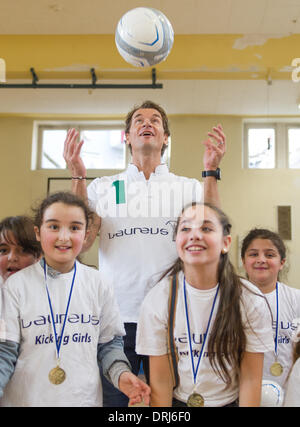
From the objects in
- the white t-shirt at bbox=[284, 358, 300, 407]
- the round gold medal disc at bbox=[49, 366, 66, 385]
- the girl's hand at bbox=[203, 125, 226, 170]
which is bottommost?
the white t-shirt at bbox=[284, 358, 300, 407]

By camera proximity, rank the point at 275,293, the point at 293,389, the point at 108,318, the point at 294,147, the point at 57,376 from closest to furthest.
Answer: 1. the point at 57,376
2. the point at 108,318
3. the point at 293,389
4. the point at 275,293
5. the point at 294,147

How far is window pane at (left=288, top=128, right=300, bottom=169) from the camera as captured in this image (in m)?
4.86

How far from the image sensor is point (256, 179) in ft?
15.8

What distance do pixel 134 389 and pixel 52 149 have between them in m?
4.23

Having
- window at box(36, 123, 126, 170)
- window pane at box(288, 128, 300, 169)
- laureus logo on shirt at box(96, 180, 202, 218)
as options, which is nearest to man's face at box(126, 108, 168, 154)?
laureus logo on shirt at box(96, 180, 202, 218)

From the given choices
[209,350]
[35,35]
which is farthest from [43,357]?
[35,35]

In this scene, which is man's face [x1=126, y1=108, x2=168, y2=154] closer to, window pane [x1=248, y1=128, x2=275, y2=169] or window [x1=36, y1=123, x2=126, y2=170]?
window [x1=36, y1=123, x2=126, y2=170]

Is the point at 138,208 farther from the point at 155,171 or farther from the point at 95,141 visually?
the point at 95,141

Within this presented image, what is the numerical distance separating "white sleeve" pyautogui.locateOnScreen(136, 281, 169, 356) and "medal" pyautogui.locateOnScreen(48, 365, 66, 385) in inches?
8.7

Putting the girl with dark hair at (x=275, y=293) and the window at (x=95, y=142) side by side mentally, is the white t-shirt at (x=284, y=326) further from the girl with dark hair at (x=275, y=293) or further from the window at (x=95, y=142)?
the window at (x=95, y=142)

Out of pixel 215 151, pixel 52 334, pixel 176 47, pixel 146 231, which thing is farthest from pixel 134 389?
pixel 176 47

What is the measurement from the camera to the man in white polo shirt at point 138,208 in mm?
1425

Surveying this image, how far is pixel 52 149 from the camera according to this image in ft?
16.4

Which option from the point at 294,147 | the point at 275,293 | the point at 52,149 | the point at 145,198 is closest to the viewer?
the point at 145,198
